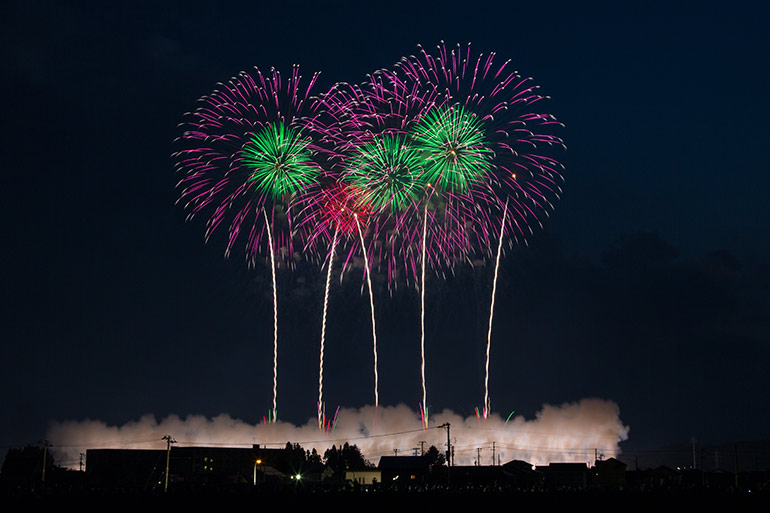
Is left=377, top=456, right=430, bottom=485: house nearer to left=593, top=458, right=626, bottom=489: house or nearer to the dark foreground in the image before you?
left=593, top=458, right=626, bottom=489: house

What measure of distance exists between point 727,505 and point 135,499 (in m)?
29.4

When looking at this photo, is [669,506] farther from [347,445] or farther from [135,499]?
[347,445]

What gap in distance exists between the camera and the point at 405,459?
112000mm

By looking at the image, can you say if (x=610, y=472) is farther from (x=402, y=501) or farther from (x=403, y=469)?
(x=402, y=501)

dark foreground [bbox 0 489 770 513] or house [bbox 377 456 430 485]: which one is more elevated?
dark foreground [bbox 0 489 770 513]

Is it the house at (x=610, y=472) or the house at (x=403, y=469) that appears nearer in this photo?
the house at (x=403, y=469)

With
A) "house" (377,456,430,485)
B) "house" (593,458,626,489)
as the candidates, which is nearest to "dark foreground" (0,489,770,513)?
"house" (377,456,430,485)

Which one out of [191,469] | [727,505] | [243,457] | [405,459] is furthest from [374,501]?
[243,457]

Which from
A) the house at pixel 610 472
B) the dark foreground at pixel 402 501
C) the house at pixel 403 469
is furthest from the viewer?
the house at pixel 610 472

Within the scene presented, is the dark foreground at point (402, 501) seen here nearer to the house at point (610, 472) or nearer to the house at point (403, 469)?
the house at point (403, 469)

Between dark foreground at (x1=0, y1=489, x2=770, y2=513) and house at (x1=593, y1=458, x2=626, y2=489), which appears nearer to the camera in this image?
dark foreground at (x1=0, y1=489, x2=770, y2=513)

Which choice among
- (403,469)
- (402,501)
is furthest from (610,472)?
(402,501)

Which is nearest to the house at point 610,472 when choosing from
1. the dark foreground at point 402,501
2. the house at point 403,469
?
the house at point 403,469

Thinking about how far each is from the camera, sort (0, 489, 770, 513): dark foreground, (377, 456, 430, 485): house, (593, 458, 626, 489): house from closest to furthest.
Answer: (0, 489, 770, 513): dark foreground < (377, 456, 430, 485): house < (593, 458, 626, 489): house
